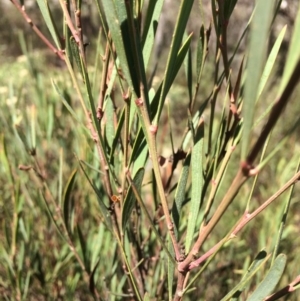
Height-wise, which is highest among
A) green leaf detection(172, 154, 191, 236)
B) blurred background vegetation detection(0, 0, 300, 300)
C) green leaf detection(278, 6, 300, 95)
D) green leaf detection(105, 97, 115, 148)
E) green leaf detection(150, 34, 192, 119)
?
green leaf detection(278, 6, 300, 95)

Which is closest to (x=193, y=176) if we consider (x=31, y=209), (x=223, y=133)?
(x=223, y=133)

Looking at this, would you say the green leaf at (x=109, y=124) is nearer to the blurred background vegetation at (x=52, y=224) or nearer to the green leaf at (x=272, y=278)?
the blurred background vegetation at (x=52, y=224)

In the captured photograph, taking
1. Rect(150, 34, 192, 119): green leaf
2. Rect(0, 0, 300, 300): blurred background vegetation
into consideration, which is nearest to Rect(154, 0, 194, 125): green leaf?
Rect(150, 34, 192, 119): green leaf

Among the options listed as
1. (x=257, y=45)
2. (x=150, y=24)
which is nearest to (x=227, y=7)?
(x=150, y=24)

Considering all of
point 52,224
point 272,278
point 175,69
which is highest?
point 175,69

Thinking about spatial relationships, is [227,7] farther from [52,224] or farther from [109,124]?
[52,224]

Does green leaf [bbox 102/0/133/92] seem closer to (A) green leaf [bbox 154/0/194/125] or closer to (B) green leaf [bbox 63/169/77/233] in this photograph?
(A) green leaf [bbox 154/0/194/125]

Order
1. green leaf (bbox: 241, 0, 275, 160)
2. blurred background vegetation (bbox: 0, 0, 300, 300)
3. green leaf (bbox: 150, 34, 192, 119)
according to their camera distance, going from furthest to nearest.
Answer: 1. blurred background vegetation (bbox: 0, 0, 300, 300)
2. green leaf (bbox: 150, 34, 192, 119)
3. green leaf (bbox: 241, 0, 275, 160)

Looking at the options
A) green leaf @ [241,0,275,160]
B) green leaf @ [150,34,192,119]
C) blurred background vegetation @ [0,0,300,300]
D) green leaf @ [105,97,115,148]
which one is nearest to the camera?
green leaf @ [241,0,275,160]
